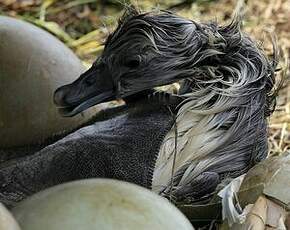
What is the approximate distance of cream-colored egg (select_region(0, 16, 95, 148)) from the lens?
4.40 feet

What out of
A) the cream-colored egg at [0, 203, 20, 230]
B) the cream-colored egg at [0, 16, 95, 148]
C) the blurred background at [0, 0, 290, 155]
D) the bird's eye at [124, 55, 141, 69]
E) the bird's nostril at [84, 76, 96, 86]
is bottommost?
the blurred background at [0, 0, 290, 155]

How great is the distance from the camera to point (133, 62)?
120cm

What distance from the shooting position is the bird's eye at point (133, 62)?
120cm

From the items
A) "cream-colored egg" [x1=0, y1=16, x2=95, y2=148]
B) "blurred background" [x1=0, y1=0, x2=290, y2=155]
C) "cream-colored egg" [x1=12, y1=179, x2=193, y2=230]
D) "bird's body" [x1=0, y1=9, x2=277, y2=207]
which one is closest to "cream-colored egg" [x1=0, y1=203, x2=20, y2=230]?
"cream-colored egg" [x1=12, y1=179, x2=193, y2=230]

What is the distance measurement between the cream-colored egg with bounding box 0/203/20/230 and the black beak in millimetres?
321

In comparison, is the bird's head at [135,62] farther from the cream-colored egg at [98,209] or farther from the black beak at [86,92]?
the cream-colored egg at [98,209]

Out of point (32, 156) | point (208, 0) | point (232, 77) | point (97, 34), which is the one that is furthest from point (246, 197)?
point (208, 0)

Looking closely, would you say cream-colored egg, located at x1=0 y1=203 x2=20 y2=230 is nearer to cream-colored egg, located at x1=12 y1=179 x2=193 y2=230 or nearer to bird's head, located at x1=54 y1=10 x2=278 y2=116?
cream-colored egg, located at x1=12 y1=179 x2=193 y2=230

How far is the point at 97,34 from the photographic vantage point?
2.25 m

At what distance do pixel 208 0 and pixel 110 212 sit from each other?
1543mm

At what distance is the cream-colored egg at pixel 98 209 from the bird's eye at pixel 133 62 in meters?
0.25

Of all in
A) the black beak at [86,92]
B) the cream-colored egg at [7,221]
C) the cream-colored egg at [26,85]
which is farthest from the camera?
the cream-colored egg at [26,85]

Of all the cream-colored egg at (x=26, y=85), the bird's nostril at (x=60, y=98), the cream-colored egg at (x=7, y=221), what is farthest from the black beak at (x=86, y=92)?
the cream-colored egg at (x=7, y=221)

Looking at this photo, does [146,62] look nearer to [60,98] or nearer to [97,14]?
[60,98]
